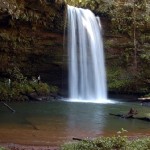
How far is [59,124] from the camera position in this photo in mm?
13484

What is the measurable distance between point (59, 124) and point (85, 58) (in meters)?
10.4

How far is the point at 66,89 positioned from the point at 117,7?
584 centimetres

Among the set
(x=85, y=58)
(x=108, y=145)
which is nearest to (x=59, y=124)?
(x=108, y=145)

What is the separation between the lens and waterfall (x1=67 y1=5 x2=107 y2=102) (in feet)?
76.4

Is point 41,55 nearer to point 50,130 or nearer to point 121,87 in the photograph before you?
point 121,87

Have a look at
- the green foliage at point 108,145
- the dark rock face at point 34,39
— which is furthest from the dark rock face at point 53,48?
the green foliage at point 108,145

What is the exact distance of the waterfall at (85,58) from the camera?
76.4ft

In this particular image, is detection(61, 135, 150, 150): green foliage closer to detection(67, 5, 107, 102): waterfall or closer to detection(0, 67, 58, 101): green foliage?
detection(0, 67, 58, 101): green foliage

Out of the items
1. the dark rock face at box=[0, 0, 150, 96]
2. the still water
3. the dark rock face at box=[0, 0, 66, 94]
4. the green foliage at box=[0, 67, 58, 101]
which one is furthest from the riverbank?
the dark rock face at box=[0, 0, 150, 96]

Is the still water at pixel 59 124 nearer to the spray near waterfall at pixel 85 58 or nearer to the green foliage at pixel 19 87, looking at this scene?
the green foliage at pixel 19 87

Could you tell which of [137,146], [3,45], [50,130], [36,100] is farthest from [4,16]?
[137,146]

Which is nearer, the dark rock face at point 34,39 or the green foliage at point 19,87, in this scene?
the dark rock face at point 34,39

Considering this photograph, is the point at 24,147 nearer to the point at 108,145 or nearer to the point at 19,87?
the point at 108,145

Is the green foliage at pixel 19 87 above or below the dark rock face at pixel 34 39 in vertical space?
below
